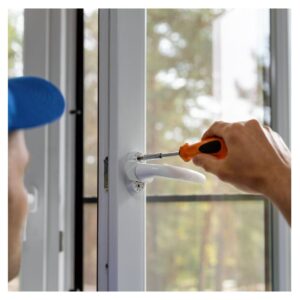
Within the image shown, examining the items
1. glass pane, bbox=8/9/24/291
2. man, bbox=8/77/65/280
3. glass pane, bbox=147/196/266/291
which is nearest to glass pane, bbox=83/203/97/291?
glass pane, bbox=8/9/24/291

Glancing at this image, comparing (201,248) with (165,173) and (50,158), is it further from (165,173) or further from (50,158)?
(165,173)

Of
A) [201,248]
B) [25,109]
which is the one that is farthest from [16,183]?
[201,248]

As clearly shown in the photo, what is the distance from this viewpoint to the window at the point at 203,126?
1.32 meters

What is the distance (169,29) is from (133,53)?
107 cm

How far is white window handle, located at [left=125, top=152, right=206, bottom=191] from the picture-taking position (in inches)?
25.6

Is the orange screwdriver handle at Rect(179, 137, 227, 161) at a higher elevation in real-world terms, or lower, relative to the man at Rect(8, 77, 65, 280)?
lower

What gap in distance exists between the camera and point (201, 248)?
1621 millimetres

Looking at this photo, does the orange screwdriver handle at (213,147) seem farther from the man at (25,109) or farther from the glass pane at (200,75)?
the glass pane at (200,75)

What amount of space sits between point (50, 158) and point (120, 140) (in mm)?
286

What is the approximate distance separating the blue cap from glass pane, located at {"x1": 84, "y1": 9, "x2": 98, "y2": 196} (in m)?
0.38

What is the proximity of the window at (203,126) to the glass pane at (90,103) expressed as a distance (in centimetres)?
36

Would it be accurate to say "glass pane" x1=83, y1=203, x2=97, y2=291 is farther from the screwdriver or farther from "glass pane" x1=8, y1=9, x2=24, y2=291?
the screwdriver
